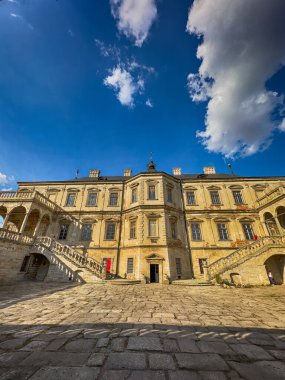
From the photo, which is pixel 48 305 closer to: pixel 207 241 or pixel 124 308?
pixel 124 308

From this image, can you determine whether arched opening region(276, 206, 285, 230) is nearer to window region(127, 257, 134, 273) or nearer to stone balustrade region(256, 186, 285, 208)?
stone balustrade region(256, 186, 285, 208)

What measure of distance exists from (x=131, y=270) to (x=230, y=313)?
12950 millimetres

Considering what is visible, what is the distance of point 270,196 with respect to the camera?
19.4 meters

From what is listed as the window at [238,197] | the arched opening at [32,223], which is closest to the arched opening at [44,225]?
the arched opening at [32,223]

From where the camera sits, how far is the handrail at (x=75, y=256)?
50.7ft

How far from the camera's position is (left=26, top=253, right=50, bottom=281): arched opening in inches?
664

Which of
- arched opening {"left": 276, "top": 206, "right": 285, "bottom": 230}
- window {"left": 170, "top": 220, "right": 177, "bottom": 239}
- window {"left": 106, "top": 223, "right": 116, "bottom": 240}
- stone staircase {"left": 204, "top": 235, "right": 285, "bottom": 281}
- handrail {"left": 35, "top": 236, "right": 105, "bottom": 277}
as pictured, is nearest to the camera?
stone staircase {"left": 204, "top": 235, "right": 285, "bottom": 281}

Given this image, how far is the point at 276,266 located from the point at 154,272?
38.4 ft

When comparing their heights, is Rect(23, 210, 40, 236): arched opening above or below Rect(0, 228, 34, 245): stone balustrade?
above

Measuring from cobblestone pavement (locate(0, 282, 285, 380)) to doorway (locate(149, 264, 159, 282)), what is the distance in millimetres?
11255

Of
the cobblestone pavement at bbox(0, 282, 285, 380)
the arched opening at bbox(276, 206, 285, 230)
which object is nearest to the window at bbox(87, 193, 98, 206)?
the cobblestone pavement at bbox(0, 282, 285, 380)

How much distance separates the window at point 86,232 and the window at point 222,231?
50.8 feet

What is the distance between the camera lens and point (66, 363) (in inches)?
119

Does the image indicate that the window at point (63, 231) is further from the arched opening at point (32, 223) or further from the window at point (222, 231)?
the window at point (222, 231)
